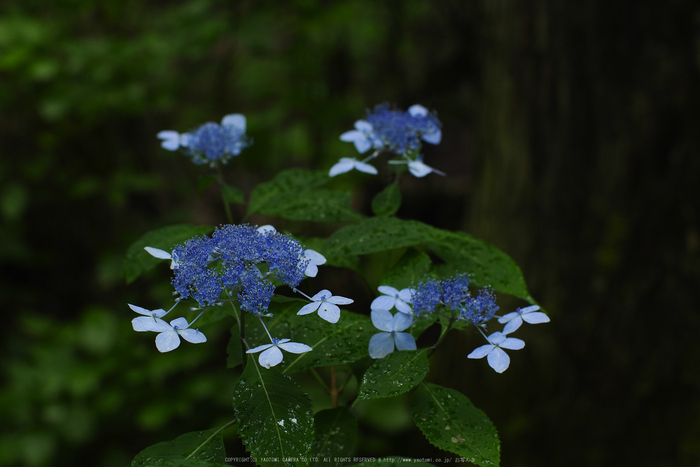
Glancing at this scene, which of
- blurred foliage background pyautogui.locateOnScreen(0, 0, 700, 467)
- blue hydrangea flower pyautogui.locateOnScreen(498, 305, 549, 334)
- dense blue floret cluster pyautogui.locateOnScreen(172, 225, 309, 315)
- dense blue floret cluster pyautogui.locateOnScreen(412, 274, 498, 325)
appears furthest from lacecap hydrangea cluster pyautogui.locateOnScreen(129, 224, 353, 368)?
blurred foliage background pyautogui.locateOnScreen(0, 0, 700, 467)

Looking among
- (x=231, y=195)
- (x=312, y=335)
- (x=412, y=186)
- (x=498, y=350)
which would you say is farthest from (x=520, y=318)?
(x=412, y=186)

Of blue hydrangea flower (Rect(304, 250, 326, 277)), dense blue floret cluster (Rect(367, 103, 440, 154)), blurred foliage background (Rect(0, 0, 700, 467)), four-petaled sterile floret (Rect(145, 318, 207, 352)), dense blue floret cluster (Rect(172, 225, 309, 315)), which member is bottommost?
blurred foliage background (Rect(0, 0, 700, 467))

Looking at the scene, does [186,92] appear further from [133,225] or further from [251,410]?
[251,410]

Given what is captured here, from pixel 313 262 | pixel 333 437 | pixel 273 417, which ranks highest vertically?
pixel 313 262

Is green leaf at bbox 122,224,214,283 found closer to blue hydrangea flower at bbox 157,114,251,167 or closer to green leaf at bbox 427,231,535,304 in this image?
blue hydrangea flower at bbox 157,114,251,167

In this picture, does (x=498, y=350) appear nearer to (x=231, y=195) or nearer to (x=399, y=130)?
(x=399, y=130)

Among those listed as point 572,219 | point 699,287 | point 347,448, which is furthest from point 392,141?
point 699,287

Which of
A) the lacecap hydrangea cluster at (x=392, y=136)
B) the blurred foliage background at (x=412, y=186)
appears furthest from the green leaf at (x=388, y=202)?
the blurred foliage background at (x=412, y=186)
